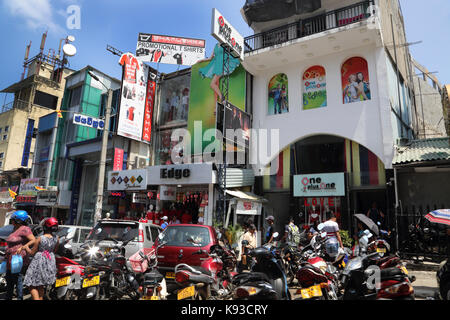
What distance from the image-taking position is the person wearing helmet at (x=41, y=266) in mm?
4445

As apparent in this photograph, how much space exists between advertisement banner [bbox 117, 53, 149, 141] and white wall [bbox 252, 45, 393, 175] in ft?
25.6

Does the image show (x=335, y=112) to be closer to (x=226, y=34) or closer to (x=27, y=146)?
(x=226, y=34)

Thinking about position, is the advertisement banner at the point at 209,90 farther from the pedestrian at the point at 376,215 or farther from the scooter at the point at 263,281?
the scooter at the point at 263,281

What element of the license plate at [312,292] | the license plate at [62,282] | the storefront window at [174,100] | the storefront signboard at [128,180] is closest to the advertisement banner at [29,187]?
the storefront signboard at [128,180]

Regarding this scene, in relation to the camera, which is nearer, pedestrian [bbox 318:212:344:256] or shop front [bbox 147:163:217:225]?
pedestrian [bbox 318:212:344:256]

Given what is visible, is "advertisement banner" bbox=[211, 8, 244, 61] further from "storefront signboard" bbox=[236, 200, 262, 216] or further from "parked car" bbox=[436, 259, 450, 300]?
"parked car" bbox=[436, 259, 450, 300]

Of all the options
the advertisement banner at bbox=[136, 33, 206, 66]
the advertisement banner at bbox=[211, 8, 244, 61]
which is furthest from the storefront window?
the advertisement banner at bbox=[211, 8, 244, 61]

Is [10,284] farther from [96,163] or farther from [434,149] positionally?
[96,163]

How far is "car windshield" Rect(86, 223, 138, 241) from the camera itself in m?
7.30

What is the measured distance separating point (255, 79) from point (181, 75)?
19.1 ft

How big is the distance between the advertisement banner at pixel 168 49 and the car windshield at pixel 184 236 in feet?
52.6

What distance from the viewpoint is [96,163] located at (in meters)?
23.6

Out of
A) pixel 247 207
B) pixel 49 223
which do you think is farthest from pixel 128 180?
pixel 49 223
